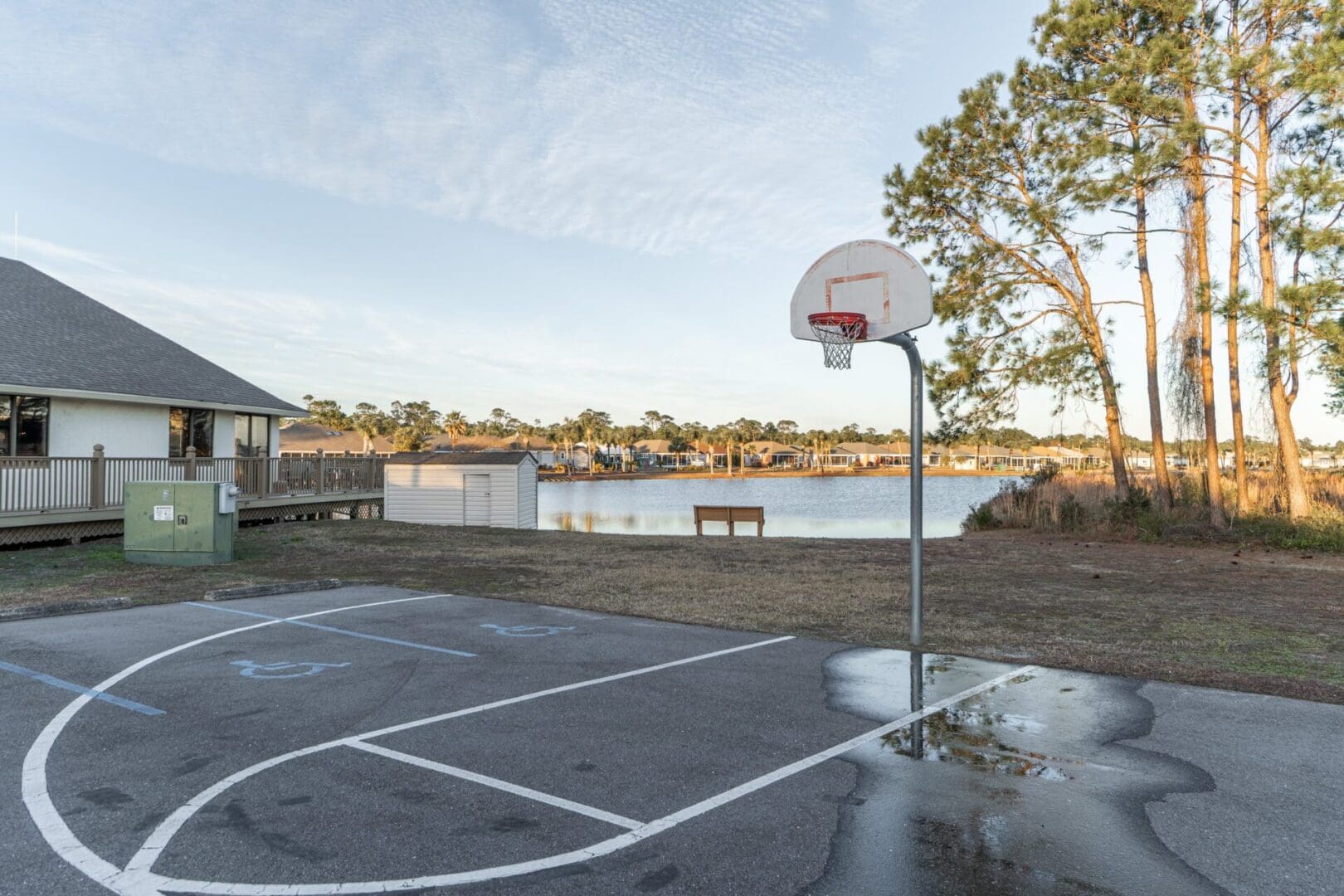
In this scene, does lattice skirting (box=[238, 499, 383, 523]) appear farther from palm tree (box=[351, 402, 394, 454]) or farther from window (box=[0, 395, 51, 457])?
palm tree (box=[351, 402, 394, 454])

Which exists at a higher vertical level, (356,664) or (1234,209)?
(1234,209)

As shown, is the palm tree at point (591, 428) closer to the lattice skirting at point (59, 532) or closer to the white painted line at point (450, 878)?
the lattice skirting at point (59, 532)

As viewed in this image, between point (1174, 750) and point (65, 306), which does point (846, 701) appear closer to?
point (1174, 750)

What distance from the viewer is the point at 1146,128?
17.7 meters

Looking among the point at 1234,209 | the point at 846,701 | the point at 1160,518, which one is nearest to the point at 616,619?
the point at 846,701

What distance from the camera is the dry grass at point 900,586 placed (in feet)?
25.0

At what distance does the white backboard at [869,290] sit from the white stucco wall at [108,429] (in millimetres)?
17683

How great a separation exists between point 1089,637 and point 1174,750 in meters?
3.47

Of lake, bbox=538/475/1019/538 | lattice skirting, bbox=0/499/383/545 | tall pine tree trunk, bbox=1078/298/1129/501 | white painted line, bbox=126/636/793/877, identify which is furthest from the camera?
lake, bbox=538/475/1019/538

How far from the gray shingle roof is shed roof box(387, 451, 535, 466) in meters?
4.16

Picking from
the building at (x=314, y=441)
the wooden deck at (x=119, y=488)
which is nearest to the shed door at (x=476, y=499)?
the wooden deck at (x=119, y=488)

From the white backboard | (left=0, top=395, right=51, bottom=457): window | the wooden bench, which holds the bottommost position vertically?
the wooden bench

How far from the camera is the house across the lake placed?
16.7m

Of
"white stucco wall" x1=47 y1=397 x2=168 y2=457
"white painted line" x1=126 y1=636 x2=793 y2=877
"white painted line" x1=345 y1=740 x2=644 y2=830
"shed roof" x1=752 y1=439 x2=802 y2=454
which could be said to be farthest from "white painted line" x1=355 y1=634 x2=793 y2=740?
"shed roof" x1=752 y1=439 x2=802 y2=454
